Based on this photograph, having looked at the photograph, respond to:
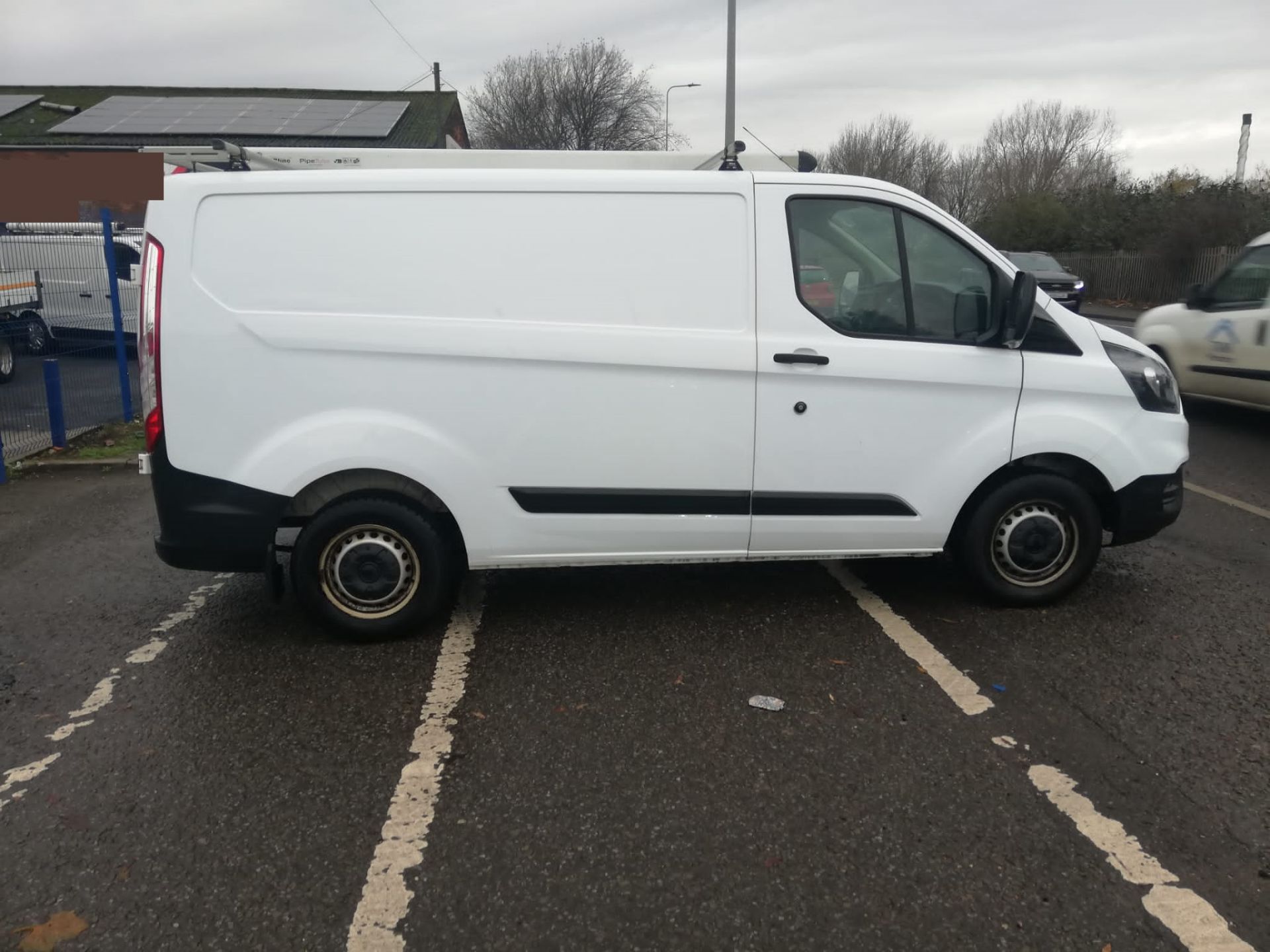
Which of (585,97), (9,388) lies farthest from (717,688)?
(585,97)

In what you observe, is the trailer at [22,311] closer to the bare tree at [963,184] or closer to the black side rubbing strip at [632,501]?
the black side rubbing strip at [632,501]

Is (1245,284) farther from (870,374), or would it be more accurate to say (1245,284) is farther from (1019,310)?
(870,374)

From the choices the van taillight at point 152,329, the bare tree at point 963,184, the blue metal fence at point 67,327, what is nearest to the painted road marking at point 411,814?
the van taillight at point 152,329

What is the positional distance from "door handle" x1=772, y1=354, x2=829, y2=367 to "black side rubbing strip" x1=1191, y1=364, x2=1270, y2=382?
6.08m

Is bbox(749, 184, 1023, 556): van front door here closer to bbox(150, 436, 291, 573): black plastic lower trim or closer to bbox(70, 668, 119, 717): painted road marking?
bbox(150, 436, 291, 573): black plastic lower trim

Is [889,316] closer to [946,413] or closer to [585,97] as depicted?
[946,413]

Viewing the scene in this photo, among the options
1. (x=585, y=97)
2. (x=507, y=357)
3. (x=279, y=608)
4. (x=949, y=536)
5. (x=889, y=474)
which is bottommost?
(x=279, y=608)

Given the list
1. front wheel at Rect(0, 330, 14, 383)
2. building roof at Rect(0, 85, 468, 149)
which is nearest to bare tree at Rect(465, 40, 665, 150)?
building roof at Rect(0, 85, 468, 149)

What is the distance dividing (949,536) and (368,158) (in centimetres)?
330

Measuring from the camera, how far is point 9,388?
351 inches

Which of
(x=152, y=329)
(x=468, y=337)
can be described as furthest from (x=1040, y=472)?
(x=152, y=329)

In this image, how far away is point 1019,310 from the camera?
4.23 m

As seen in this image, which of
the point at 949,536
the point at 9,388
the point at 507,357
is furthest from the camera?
the point at 9,388

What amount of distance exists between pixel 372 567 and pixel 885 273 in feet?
8.47
